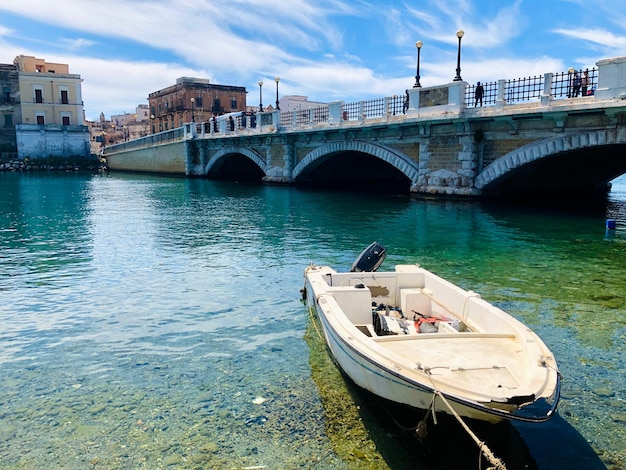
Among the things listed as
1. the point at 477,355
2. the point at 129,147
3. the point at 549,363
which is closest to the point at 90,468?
the point at 477,355

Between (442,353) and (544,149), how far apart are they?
1762cm

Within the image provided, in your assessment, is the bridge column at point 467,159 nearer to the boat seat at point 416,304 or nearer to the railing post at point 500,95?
the railing post at point 500,95

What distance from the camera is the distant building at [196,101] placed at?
77.6 metres

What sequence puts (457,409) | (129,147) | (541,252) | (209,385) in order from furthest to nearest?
(129,147)
(541,252)
(209,385)
(457,409)

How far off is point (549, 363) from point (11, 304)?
9.14 meters

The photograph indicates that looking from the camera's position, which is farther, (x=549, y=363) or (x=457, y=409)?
(x=549, y=363)

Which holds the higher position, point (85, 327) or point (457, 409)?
point (457, 409)

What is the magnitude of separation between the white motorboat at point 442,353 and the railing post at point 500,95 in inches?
624

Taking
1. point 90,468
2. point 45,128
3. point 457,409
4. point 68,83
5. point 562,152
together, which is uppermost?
point 68,83

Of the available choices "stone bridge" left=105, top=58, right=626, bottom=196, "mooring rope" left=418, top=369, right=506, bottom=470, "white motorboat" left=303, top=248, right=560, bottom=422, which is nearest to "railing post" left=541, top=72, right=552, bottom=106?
"stone bridge" left=105, top=58, right=626, bottom=196

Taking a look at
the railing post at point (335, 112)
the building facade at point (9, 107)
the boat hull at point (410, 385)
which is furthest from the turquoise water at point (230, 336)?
the building facade at point (9, 107)

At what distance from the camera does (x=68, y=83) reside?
75.4 metres

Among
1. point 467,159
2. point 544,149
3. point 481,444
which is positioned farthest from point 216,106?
point 481,444

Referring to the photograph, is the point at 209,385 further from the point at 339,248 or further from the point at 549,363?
the point at 339,248
